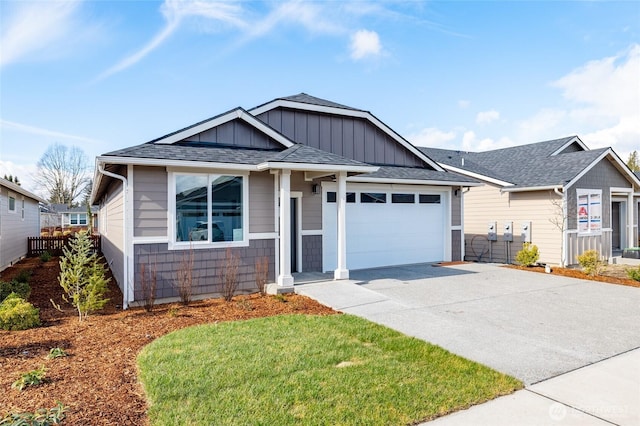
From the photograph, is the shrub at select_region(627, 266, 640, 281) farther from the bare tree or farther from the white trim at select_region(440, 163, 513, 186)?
the bare tree

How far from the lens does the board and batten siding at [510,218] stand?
12.9 metres

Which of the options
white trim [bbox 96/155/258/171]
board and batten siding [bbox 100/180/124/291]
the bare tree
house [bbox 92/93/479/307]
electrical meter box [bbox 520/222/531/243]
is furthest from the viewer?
the bare tree

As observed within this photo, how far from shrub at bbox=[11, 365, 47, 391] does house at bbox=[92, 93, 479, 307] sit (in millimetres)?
3402

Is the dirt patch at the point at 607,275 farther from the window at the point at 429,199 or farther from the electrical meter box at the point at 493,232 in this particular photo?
the window at the point at 429,199

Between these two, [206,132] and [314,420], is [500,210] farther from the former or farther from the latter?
[314,420]

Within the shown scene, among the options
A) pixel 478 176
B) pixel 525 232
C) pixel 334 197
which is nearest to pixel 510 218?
pixel 525 232

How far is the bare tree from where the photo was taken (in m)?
41.9

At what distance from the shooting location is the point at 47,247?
61.7 ft

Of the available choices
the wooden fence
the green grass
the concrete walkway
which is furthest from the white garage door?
the wooden fence

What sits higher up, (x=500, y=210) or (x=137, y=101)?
(x=137, y=101)

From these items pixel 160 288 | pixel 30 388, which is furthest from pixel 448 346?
pixel 160 288

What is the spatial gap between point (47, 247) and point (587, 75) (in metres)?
25.5

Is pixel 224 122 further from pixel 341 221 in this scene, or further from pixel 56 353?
pixel 56 353

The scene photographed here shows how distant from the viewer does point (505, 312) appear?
6.71 meters
